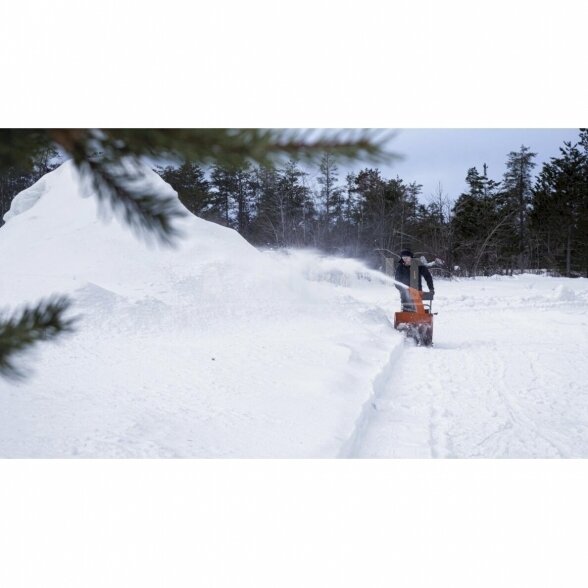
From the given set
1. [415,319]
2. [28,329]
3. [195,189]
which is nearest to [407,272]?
[415,319]

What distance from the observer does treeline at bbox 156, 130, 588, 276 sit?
2801 mm

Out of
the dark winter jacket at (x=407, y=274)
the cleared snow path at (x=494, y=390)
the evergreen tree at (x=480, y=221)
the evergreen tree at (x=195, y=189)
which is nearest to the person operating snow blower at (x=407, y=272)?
the dark winter jacket at (x=407, y=274)

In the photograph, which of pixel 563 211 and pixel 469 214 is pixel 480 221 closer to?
pixel 469 214

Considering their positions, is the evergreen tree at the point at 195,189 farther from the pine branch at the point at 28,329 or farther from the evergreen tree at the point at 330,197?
the pine branch at the point at 28,329

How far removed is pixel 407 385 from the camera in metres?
3.68

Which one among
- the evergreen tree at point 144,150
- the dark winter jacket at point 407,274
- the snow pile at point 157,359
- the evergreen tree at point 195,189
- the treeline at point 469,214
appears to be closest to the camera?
the evergreen tree at point 144,150

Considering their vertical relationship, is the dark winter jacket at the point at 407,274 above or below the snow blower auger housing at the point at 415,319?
above

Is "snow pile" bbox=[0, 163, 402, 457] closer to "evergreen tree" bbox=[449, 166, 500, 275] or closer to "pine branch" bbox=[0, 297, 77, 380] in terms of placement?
"pine branch" bbox=[0, 297, 77, 380]

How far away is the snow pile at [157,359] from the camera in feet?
8.09

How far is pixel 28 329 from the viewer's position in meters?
0.99

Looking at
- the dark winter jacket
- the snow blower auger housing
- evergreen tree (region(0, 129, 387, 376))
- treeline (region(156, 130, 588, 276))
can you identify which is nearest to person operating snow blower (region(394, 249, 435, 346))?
the snow blower auger housing

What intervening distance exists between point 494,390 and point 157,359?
220 cm

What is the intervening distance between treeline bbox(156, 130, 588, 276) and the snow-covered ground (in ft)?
0.74

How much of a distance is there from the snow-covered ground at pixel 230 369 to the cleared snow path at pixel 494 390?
0.01 metres
